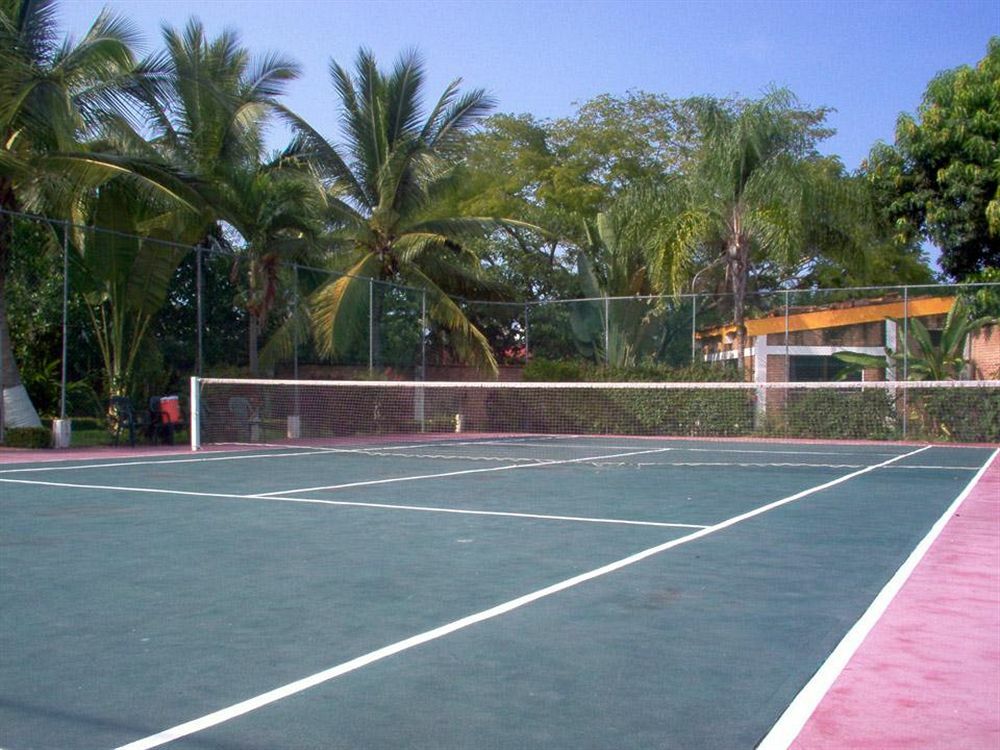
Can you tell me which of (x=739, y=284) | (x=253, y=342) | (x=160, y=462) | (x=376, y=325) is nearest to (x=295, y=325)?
(x=253, y=342)

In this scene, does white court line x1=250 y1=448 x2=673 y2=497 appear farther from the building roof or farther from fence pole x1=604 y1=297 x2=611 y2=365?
fence pole x1=604 y1=297 x2=611 y2=365

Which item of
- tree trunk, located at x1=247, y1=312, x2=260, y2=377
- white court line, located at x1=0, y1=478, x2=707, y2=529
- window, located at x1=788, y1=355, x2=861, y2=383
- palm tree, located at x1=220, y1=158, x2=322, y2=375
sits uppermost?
palm tree, located at x1=220, y1=158, x2=322, y2=375

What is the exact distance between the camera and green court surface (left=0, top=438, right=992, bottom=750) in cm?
441

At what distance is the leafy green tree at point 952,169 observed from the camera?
878 inches

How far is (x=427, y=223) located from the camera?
28.9 m

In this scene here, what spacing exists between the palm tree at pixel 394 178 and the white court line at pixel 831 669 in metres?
20.9

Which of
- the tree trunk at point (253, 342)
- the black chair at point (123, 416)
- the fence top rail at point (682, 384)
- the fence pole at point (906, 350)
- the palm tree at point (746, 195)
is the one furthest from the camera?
the palm tree at point (746, 195)

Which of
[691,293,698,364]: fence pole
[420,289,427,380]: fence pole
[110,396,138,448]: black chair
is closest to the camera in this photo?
[110,396,138,448]: black chair

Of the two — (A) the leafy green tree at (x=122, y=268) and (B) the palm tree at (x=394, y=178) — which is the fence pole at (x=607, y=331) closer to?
(B) the palm tree at (x=394, y=178)

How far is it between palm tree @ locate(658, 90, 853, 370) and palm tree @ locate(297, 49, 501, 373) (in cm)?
539

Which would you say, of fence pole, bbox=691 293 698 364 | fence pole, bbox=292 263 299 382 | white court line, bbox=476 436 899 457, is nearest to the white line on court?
white court line, bbox=476 436 899 457

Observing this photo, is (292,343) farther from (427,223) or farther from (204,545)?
(204,545)

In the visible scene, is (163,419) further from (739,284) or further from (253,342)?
(739,284)

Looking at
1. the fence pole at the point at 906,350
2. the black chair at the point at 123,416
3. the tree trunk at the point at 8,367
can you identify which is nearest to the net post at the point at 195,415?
the black chair at the point at 123,416
